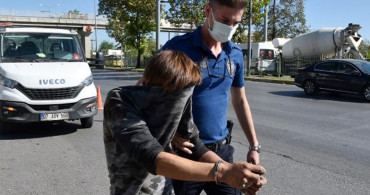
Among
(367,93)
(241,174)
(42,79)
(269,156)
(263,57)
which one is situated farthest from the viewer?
(263,57)

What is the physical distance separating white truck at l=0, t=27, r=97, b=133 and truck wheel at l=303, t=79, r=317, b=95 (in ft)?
32.9

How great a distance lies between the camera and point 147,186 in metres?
1.91

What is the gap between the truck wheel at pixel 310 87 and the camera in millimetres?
15742

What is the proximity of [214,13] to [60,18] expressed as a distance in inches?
2190

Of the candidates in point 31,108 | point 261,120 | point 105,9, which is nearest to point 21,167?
point 31,108

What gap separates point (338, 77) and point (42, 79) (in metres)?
10.9

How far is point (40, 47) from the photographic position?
844 cm

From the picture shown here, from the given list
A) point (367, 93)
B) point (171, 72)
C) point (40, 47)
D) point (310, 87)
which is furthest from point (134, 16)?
point (171, 72)

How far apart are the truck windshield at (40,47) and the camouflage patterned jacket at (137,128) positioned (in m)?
6.85

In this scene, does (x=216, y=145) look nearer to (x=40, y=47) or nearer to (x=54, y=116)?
(x=54, y=116)

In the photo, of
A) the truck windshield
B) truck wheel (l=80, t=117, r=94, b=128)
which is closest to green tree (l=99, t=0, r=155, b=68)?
the truck windshield

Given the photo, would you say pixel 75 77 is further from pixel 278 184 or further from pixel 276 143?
pixel 278 184

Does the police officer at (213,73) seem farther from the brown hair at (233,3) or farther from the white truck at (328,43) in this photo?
the white truck at (328,43)

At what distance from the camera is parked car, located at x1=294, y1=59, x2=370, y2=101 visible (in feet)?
45.7
